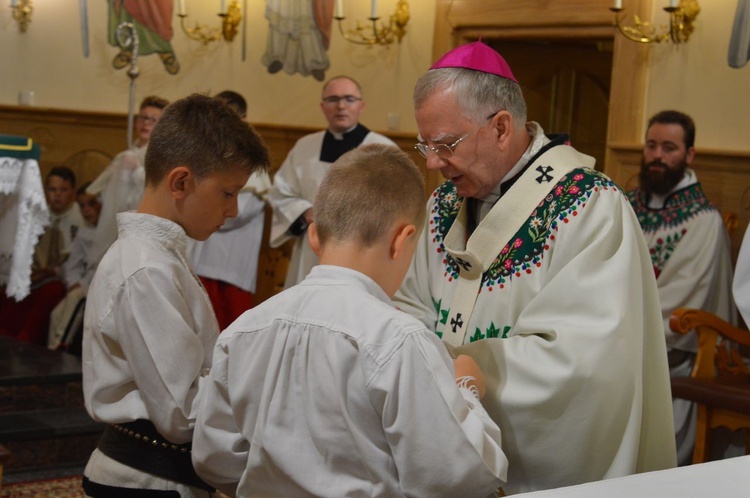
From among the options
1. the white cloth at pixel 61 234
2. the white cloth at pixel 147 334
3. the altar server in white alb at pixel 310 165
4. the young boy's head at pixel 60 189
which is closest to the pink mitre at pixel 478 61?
the white cloth at pixel 147 334

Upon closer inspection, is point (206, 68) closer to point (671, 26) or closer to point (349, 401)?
point (671, 26)

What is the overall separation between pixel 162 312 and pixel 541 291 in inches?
32.7

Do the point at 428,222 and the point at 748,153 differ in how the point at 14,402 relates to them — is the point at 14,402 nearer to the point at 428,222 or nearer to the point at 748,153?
the point at 428,222

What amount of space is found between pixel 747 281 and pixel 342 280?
3.84 feet

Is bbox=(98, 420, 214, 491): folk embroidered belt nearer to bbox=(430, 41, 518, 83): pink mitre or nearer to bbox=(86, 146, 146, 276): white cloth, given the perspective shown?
bbox=(430, 41, 518, 83): pink mitre

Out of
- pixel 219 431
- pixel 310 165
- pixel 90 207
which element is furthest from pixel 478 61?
pixel 90 207

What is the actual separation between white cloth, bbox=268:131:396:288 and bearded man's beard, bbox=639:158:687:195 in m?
1.70

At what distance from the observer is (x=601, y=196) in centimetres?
238

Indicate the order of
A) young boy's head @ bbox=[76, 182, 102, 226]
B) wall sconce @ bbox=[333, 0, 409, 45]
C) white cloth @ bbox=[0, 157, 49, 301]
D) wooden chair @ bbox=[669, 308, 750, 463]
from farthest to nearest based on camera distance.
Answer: wall sconce @ bbox=[333, 0, 409, 45] → young boy's head @ bbox=[76, 182, 102, 226] → wooden chair @ bbox=[669, 308, 750, 463] → white cloth @ bbox=[0, 157, 49, 301]

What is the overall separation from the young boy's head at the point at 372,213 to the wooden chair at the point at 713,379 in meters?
3.02

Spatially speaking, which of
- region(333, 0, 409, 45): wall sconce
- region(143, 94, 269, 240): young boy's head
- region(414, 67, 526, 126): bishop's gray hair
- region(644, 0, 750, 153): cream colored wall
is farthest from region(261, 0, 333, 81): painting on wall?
region(143, 94, 269, 240): young boy's head

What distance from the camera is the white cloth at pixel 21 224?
163 inches

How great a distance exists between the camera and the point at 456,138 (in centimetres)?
239

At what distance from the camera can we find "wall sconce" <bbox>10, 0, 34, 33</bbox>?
25.2 ft
